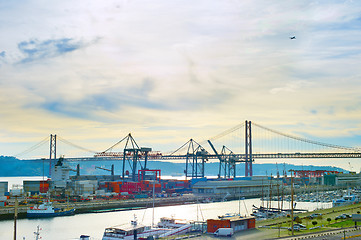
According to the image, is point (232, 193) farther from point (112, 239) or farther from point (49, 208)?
point (112, 239)

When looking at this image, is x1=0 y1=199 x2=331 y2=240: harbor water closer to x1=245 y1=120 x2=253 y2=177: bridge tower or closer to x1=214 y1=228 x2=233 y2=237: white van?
x1=214 y1=228 x2=233 y2=237: white van

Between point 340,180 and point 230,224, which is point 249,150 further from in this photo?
point 230,224

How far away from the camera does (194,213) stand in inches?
3046

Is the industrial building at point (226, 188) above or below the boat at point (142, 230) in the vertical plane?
below

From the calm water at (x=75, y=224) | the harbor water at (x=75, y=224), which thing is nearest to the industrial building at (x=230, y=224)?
the harbor water at (x=75, y=224)

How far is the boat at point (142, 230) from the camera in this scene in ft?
137

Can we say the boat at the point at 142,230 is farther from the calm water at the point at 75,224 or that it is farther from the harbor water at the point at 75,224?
the calm water at the point at 75,224

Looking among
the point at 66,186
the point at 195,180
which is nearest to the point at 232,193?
the point at 195,180

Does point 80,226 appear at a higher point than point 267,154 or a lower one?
lower

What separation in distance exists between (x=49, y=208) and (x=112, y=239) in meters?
35.7

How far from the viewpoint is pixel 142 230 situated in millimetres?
44125

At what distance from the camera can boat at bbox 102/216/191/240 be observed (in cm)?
4172

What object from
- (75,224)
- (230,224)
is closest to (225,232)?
(230,224)

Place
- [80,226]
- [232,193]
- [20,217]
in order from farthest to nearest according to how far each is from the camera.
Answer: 1. [232,193]
2. [20,217]
3. [80,226]
